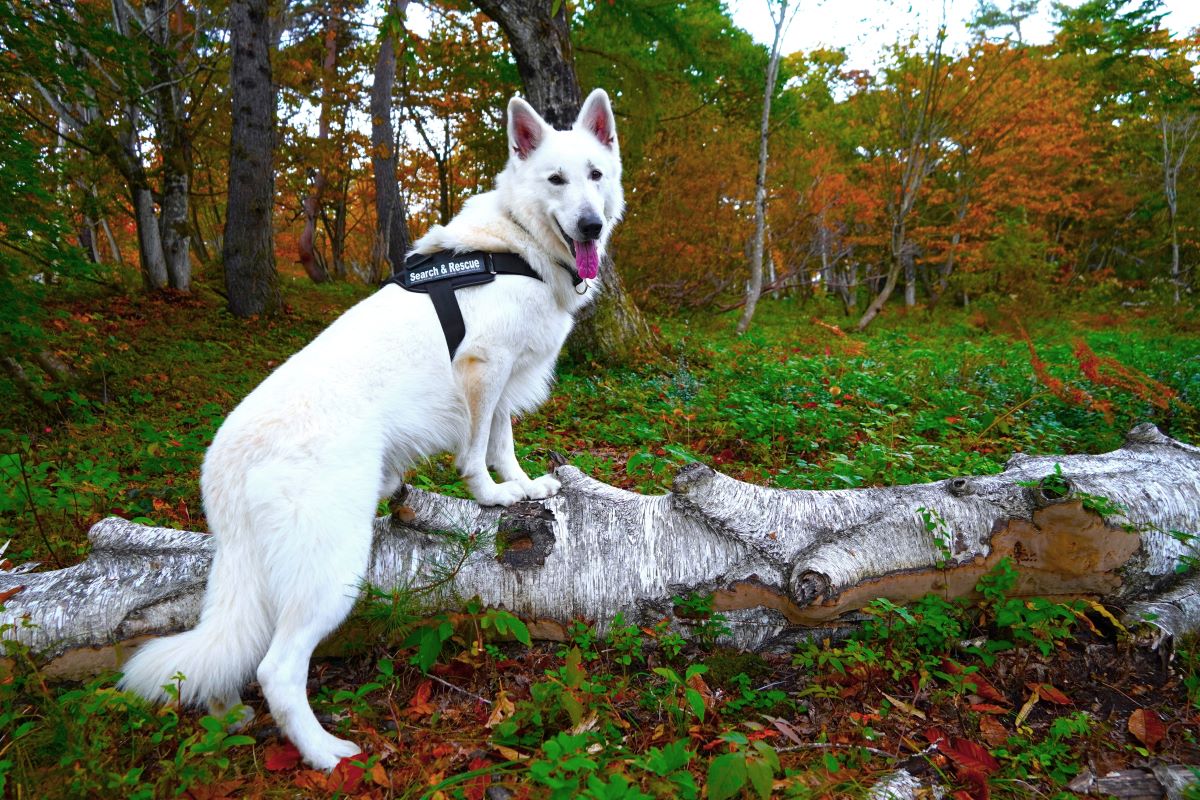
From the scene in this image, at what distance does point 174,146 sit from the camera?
1138cm

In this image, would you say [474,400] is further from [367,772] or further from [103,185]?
[103,185]

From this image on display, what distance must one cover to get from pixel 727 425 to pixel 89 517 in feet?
14.5

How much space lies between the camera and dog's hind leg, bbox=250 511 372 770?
202cm

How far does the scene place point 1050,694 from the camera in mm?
2197

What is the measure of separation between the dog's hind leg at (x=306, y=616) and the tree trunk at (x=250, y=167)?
9.15 m

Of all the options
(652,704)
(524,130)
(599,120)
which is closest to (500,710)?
(652,704)

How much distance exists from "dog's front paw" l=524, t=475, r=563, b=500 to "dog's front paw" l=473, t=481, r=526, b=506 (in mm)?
55

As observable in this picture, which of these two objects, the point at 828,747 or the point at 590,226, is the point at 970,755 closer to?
the point at 828,747

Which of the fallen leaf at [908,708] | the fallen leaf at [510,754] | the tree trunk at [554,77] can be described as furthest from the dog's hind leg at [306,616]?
the tree trunk at [554,77]

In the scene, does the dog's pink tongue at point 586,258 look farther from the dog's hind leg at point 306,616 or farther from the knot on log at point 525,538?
the dog's hind leg at point 306,616

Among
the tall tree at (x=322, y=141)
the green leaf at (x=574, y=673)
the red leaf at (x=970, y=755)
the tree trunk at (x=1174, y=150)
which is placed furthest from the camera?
the tree trunk at (x=1174, y=150)

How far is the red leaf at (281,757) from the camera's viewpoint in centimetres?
199

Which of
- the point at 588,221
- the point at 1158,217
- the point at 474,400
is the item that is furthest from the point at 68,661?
the point at 1158,217

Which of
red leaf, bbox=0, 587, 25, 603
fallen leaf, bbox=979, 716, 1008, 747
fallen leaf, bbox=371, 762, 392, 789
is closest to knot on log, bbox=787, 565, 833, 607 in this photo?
fallen leaf, bbox=979, 716, 1008, 747
